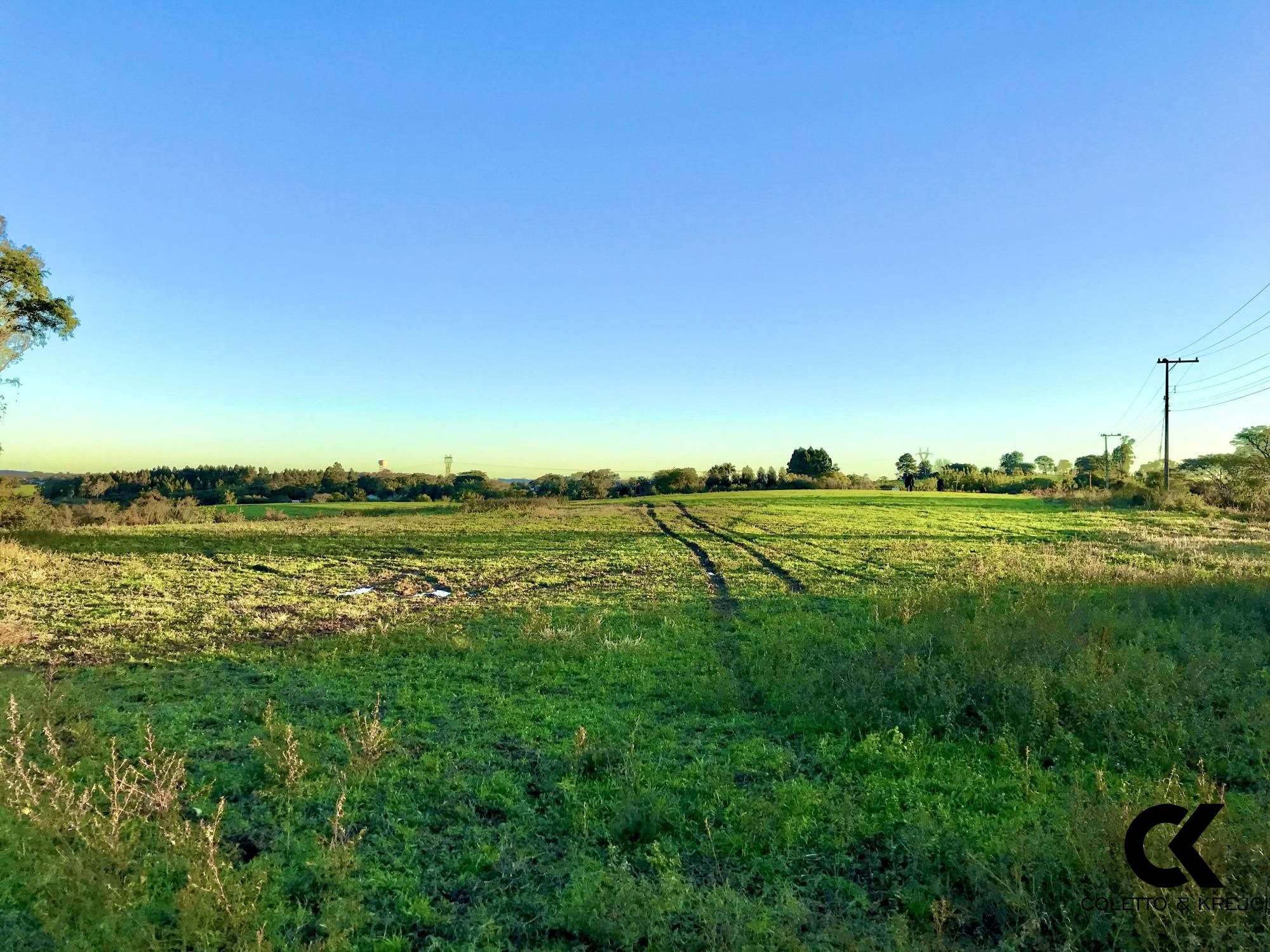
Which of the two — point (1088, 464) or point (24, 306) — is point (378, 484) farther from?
point (1088, 464)

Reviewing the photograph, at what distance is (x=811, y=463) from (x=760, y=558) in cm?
11040

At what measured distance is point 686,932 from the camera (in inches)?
170

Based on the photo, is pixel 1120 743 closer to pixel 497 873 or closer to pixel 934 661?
pixel 934 661

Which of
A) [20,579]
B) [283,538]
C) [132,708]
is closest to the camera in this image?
[132,708]

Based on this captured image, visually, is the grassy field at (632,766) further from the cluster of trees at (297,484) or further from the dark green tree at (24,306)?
the cluster of trees at (297,484)

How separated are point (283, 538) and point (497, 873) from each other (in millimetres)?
31790

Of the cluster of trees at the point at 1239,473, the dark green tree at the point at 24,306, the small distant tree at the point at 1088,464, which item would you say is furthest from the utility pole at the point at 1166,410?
the dark green tree at the point at 24,306

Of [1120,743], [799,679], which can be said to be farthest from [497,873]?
[1120,743]

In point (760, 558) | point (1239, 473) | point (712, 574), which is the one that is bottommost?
point (712, 574)

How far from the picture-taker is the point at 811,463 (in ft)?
430

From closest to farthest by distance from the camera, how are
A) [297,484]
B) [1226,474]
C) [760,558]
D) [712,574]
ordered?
[712,574]
[760,558]
[1226,474]
[297,484]

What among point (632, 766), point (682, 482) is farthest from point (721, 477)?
point (632, 766)

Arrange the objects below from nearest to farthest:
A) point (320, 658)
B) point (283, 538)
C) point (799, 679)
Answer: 1. point (799, 679)
2. point (320, 658)
3. point (283, 538)

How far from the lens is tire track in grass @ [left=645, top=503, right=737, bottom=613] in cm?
1662
